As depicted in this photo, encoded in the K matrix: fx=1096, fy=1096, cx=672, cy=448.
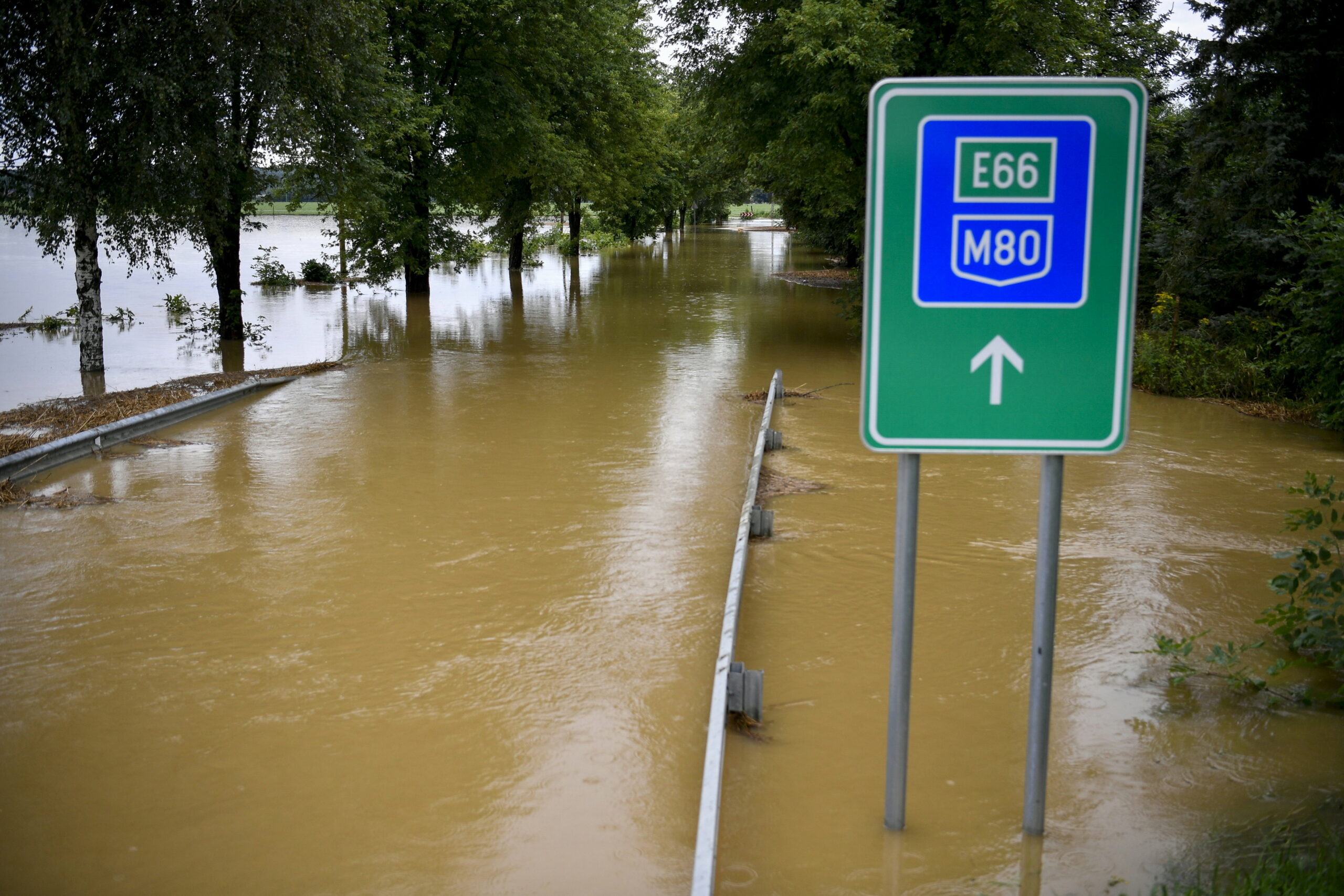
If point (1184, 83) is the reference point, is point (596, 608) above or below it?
below

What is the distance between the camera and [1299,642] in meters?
5.46

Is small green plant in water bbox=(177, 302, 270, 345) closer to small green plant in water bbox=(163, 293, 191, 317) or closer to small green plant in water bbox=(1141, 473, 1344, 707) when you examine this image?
small green plant in water bbox=(163, 293, 191, 317)

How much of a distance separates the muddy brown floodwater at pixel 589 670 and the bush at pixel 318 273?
24.9m

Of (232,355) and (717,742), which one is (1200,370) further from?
(232,355)

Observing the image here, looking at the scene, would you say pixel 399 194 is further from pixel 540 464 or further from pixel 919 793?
pixel 919 793

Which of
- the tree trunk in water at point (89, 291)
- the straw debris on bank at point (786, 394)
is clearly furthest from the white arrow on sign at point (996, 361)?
the tree trunk in water at point (89, 291)

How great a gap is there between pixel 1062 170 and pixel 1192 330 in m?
14.8

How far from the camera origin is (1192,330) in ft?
54.4

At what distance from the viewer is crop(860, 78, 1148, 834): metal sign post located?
11.3ft

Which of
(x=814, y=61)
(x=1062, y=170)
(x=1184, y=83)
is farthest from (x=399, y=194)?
(x=1062, y=170)

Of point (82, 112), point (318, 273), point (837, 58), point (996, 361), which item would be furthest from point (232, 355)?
point (996, 361)

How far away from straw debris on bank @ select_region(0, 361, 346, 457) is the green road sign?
9614mm

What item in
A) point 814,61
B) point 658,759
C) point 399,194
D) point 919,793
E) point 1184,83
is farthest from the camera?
point 399,194

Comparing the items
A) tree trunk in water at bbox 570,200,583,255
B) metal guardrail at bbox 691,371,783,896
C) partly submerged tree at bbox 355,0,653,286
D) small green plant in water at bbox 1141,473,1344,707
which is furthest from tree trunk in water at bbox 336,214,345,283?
small green plant in water at bbox 1141,473,1344,707
